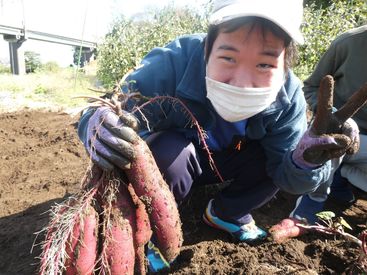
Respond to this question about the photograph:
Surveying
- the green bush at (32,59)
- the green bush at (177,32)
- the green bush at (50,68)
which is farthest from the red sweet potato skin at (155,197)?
the green bush at (32,59)

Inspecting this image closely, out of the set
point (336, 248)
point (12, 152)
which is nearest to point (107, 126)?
point (336, 248)

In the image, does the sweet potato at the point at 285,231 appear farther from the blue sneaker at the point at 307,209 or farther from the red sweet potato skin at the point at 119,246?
the red sweet potato skin at the point at 119,246

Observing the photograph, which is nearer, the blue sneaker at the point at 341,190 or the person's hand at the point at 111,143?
the person's hand at the point at 111,143

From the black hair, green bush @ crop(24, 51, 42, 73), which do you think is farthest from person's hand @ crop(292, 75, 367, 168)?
green bush @ crop(24, 51, 42, 73)

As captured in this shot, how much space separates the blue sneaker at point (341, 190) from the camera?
233cm

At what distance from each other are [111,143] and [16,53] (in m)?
12.4

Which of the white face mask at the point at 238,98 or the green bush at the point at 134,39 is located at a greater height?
the white face mask at the point at 238,98

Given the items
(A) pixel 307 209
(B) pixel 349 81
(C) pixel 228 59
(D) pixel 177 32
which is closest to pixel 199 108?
(C) pixel 228 59

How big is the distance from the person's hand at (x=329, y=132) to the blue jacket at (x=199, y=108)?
0.11 metres

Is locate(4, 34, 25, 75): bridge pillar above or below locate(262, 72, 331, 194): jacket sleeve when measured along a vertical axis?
below

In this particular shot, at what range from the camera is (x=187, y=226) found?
1946 millimetres

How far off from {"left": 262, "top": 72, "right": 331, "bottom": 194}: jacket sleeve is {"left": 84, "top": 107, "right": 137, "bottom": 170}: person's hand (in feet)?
2.17

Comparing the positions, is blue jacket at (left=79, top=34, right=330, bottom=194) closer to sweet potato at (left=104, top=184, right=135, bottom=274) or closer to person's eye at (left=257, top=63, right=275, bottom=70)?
person's eye at (left=257, top=63, right=275, bottom=70)

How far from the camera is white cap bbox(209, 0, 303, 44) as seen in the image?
1.16m
